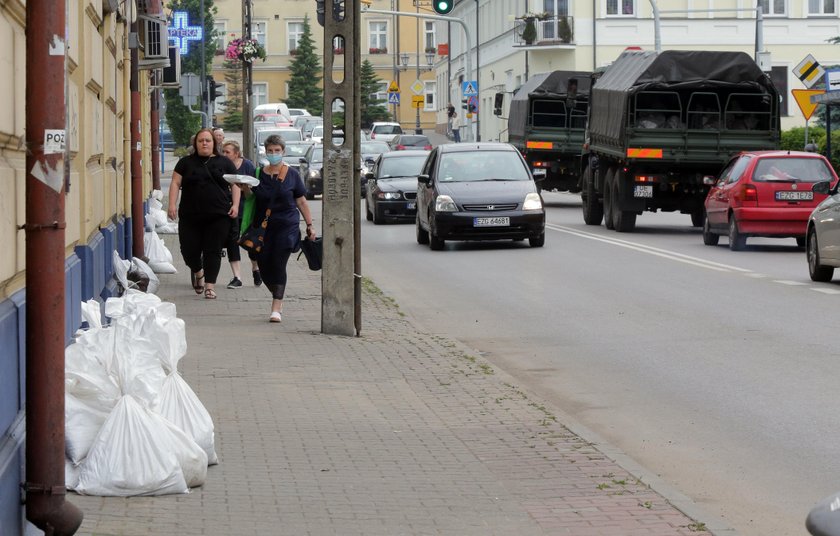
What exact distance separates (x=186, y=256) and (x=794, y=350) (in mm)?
7106

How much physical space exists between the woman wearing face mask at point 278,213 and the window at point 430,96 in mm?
99790

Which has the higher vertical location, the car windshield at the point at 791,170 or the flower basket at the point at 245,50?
the flower basket at the point at 245,50

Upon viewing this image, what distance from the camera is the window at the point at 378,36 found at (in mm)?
116812

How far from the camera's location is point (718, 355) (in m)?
12.3

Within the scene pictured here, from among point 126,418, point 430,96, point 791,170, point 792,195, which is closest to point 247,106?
point 791,170

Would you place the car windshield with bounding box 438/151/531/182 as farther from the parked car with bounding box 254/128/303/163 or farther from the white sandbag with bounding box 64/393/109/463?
the parked car with bounding box 254/128/303/163

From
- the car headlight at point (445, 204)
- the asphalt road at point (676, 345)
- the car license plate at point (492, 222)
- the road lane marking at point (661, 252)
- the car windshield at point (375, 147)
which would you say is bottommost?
the asphalt road at point (676, 345)

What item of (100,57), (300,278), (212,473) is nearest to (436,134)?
(300,278)

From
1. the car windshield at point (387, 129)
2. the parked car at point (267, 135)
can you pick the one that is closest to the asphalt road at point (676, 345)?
the parked car at point (267, 135)

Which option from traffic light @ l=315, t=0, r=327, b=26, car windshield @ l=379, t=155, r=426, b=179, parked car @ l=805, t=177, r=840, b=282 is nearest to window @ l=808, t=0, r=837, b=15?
car windshield @ l=379, t=155, r=426, b=179

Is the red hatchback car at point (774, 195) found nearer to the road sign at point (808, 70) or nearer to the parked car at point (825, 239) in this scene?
the parked car at point (825, 239)

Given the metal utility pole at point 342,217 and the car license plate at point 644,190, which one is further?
the car license plate at point 644,190

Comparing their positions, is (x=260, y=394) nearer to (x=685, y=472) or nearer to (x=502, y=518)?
(x=685, y=472)

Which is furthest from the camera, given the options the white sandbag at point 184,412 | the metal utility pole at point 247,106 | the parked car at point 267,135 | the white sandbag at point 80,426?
the parked car at point 267,135
